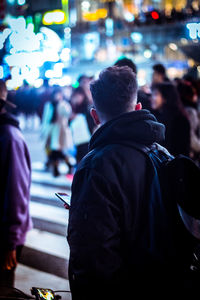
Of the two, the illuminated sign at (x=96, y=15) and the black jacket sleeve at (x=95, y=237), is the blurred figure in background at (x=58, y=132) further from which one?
the illuminated sign at (x=96, y=15)

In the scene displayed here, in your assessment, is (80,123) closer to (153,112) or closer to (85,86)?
(85,86)

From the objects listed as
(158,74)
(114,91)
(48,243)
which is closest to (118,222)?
(114,91)

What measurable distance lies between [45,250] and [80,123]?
6.22ft

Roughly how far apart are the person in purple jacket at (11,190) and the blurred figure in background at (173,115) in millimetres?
1324

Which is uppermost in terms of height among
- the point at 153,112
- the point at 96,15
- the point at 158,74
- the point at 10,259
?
the point at 96,15

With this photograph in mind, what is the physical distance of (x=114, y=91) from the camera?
1.70 metres

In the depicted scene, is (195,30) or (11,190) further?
(11,190)

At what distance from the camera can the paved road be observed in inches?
162

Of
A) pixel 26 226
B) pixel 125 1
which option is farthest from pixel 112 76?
pixel 125 1

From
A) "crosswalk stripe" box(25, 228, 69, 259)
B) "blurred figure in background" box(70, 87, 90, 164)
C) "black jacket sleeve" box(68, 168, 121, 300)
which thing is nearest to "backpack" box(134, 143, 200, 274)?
"black jacket sleeve" box(68, 168, 121, 300)

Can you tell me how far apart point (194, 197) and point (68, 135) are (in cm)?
705

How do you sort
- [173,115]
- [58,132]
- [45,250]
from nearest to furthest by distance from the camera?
1. [173,115]
2. [45,250]
3. [58,132]

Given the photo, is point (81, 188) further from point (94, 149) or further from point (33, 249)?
point (33, 249)

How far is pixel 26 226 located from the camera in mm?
3047
